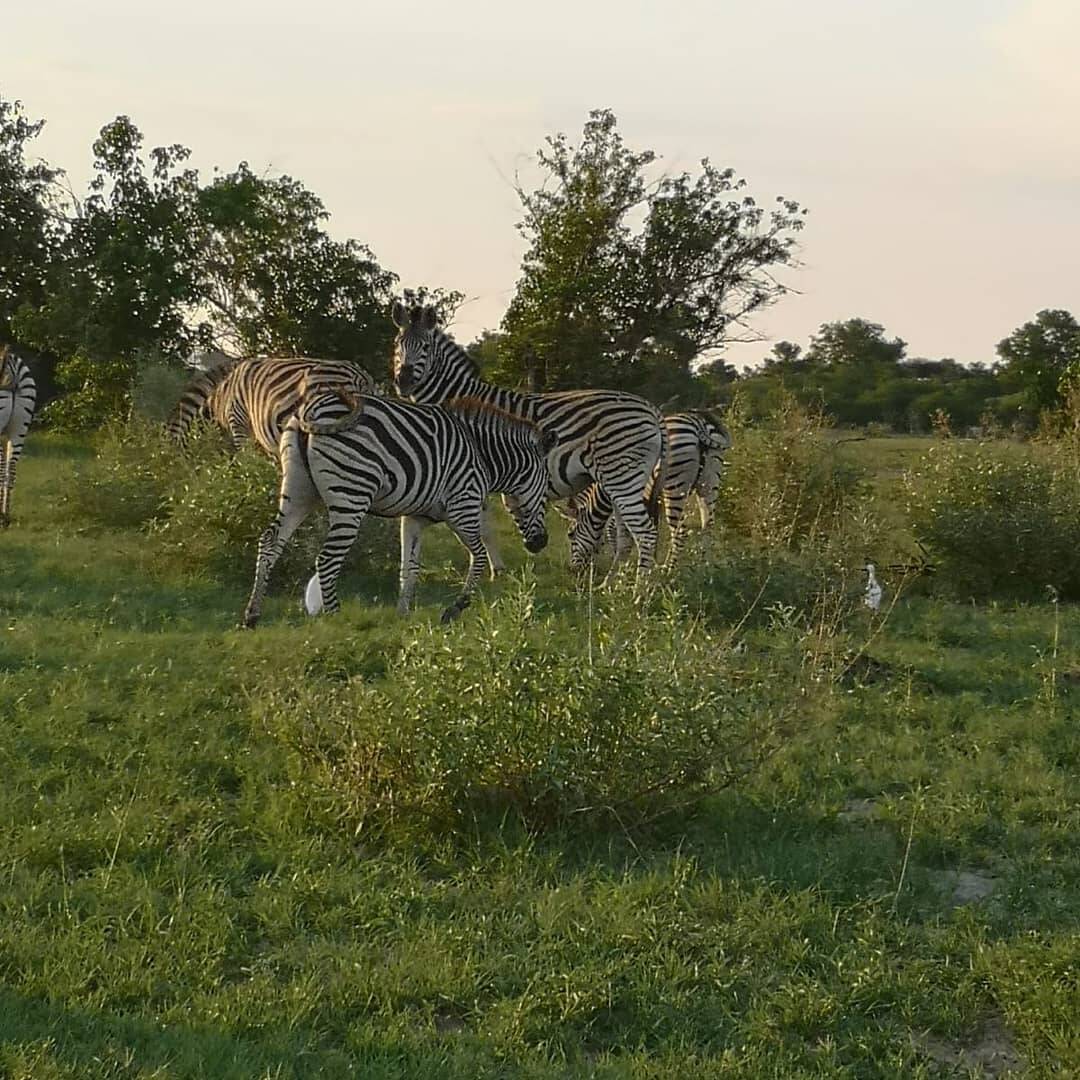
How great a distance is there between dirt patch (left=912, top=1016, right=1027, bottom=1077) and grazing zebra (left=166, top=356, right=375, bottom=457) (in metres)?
8.76

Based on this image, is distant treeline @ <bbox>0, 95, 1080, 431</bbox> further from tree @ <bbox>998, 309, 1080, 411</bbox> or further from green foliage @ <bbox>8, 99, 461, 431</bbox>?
tree @ <bbox>998, 309, 1080, 411</bbox>

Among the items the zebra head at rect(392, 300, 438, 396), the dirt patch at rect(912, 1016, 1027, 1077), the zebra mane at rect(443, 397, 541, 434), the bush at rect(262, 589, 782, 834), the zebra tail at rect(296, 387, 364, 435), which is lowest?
the dirt patch at rect(912, 1016, 1027, 1077)

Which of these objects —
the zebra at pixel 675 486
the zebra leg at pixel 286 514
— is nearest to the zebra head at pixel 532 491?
the zebra at pixel 675 486

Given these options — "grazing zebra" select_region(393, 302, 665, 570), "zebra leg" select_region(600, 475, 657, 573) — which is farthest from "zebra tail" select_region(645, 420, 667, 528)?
"zebra leg" select_region(600, 475, 657, 573)

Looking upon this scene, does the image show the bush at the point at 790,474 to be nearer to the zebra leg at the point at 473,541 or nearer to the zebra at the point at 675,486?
the zebra at the point at 675,486

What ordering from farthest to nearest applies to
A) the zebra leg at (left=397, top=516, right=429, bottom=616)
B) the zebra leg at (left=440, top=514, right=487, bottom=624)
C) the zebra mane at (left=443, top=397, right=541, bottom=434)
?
the zebra mane at (left=443, top=397, right=541, bottom=434)
the zebra leg at (left=440, top=514, right=487, bottom=624)
the zebra leg at (left=397, top=516, right=429, bottom=616)

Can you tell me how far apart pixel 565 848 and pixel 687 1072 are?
63.0 inches

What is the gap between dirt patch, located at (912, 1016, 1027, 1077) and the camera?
395cm

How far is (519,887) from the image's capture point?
4.95m

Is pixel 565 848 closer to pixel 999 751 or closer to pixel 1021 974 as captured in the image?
pixel 1021 974

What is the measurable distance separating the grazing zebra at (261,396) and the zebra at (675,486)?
2.48 m

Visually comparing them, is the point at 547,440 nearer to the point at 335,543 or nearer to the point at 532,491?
the point at 532,491

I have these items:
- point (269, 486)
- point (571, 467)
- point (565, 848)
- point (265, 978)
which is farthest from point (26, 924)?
point (571, 467)

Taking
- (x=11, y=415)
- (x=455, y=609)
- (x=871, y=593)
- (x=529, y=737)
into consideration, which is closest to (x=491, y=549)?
(x=455, y=609)
